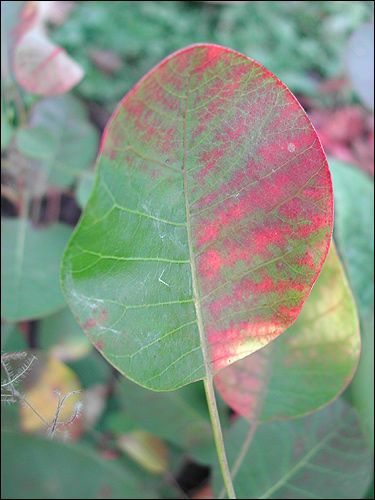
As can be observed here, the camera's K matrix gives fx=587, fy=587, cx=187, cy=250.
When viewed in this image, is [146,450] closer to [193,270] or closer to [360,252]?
[360,252]

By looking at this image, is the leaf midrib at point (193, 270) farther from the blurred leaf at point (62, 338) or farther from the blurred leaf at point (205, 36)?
the blurred leaf at point (205, 36)

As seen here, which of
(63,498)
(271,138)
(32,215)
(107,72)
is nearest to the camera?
(271,138)

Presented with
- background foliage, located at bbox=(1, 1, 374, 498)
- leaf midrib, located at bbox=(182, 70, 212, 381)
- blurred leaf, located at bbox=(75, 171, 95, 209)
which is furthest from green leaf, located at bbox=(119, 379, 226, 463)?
leaf midrib, located at bbox=(182, 70, 212, 381)

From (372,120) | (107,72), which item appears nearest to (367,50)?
(372,120)

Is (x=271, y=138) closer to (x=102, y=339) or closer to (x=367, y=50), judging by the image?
(x=102, y=339)

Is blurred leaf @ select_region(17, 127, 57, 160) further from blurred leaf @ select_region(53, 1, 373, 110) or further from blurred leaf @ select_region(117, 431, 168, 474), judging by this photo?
blurred leaf @ select_region(53, 1, 373, 110)

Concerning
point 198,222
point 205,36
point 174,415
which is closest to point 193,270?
point 198,222

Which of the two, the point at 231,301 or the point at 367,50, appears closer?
the point at 231,301
